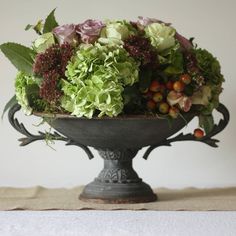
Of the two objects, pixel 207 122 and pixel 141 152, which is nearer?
pixel 207 122

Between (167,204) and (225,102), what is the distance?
1.31 feet

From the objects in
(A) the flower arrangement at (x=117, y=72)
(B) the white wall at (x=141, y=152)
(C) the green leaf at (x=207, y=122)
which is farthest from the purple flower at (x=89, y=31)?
(B) the white wall at (x=141, y=152)

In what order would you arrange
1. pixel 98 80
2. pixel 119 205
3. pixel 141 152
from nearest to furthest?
pixel 98 80, pixel 119 205, pixel 141 152

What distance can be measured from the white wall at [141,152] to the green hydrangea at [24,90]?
0.35 m

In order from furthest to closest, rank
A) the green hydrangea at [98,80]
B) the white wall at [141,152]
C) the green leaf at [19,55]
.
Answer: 1. the white wall at [141,152]
2. the green leaf at [19,55]
3. the green hydrangea at [98,80]

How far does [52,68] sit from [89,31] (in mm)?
86

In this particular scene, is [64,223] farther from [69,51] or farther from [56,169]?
[56,169]

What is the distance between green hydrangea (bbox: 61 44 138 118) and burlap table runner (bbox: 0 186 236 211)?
18cm

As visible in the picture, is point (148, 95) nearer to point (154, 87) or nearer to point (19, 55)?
point (154, 87)

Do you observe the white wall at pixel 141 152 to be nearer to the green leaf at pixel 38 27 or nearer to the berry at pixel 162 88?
the green leaf at pixel 38 27

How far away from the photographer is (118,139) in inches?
→ 51.3

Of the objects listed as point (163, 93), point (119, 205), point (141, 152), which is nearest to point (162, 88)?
point (163, 93)

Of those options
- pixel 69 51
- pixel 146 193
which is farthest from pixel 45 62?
pixel 146 193

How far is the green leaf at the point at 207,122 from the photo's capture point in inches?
53.0
